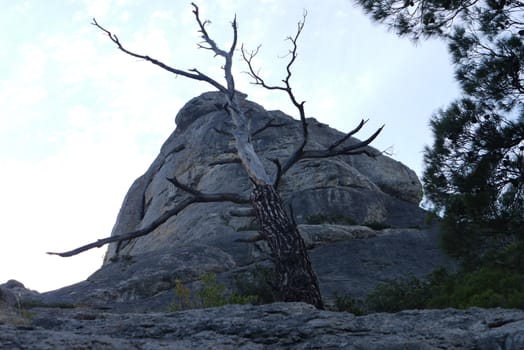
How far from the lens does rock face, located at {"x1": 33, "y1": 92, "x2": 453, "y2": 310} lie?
18.6 m

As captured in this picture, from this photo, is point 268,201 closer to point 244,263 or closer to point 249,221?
point 244,263

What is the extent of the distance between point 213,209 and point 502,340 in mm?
23150

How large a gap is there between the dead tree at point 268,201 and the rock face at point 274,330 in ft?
14.2

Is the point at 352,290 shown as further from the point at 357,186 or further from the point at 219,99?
the point at 219,99

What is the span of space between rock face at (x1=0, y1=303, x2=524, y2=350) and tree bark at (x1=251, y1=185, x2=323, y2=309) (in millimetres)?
4188

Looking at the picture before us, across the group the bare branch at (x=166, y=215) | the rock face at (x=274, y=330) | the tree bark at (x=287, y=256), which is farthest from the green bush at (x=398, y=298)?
the rock face at (x=274, y=330)

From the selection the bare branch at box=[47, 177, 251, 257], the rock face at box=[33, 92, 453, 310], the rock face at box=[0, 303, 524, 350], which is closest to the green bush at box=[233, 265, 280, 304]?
the rock face at box=[33, 92, 453, 310]

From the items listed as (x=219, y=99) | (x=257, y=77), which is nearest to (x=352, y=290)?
(x=257, y=77)

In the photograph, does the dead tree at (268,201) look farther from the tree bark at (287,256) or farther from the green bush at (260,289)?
the green bush at (260,289)

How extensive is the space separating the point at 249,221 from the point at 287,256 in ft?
48.2

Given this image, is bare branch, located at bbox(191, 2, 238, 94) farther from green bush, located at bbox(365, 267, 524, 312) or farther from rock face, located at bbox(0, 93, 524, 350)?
green bush, located at bbox(365, 267, 524, 312)

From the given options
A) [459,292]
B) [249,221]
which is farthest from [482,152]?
[249,221]

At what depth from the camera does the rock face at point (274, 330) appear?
523 cm

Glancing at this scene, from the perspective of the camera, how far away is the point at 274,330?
5.97 meters
